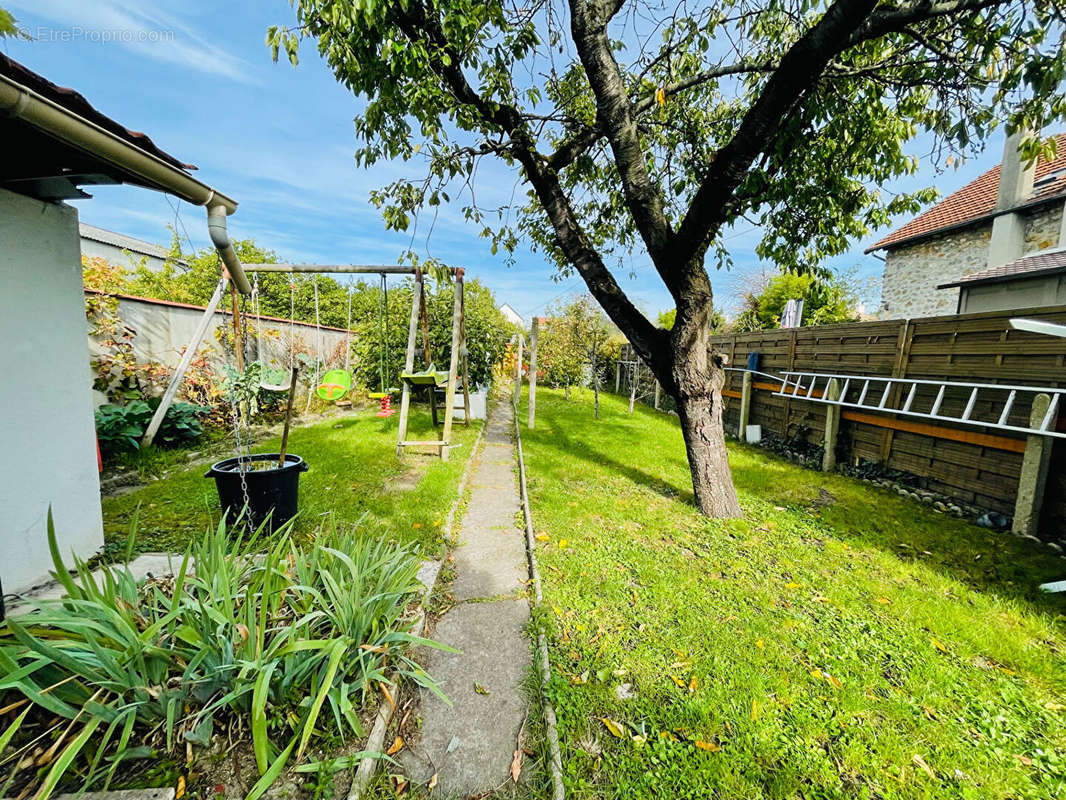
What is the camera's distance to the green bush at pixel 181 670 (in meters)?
1.32

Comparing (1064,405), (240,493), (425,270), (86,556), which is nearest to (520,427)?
(425,270)

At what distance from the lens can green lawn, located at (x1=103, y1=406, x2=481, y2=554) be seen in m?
3.21

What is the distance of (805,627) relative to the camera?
7.87 feet

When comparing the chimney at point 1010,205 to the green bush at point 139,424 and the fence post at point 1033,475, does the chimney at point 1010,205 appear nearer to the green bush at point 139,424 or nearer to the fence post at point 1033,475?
the fence post at point 1033,475

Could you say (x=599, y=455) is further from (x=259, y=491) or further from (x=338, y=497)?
(x=259, y=491)

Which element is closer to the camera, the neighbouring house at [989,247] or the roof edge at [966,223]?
the neighbouring house at [989,247]

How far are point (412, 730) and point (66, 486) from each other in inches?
109

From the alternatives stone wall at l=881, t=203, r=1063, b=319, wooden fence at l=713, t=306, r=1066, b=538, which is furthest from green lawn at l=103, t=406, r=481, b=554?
stone wall at l=881, t=203, r=1063, b=319

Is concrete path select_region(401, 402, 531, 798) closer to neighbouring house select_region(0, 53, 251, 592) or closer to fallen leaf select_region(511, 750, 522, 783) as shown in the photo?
fallen leaf select_region(511, 750, 522, 783)

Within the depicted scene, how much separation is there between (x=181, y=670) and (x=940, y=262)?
49.7 ft

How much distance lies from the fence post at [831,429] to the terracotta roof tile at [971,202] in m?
6.78

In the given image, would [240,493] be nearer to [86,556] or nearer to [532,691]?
[86,556]

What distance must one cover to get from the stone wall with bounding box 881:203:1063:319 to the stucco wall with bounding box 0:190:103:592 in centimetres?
1298

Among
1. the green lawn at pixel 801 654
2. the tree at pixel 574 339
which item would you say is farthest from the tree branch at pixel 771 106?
the tree at pixel 574 339
